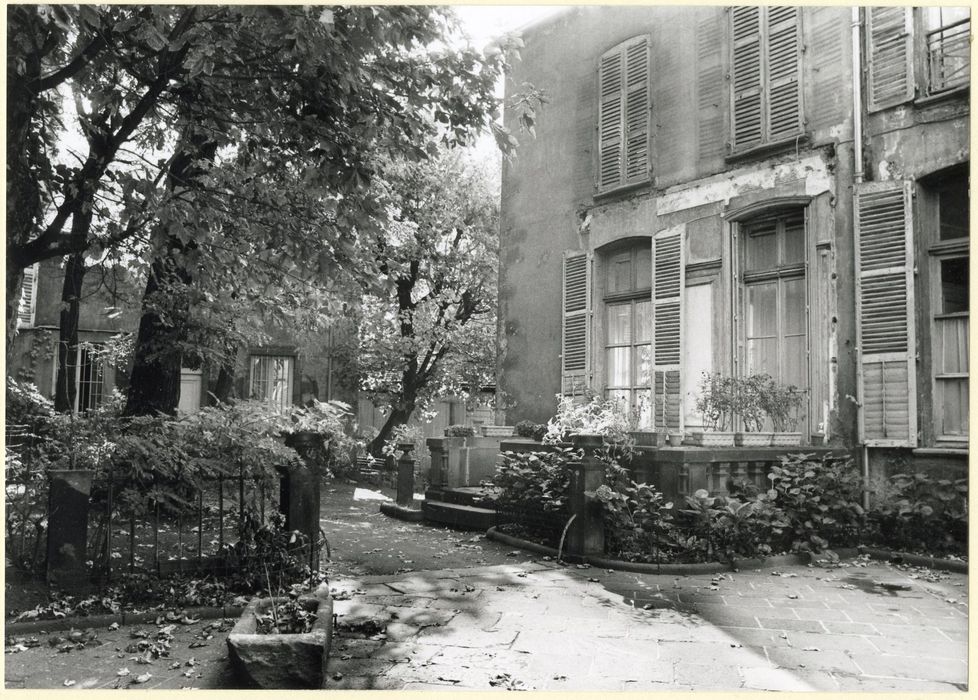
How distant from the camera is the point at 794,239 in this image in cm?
845

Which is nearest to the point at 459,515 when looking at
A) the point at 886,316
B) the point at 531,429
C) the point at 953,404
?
the point at 531,429

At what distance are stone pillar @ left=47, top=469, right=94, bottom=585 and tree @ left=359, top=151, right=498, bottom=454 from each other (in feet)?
35.1

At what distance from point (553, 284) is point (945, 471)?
5.68 meters

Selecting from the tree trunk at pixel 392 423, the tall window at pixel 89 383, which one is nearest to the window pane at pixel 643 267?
the tree trunk at pixel 392 423

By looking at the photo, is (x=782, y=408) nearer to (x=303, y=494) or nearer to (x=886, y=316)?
(x=886, y=316)

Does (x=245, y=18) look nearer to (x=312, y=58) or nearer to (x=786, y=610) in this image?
(x=312, y=58)

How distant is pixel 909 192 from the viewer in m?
7.36

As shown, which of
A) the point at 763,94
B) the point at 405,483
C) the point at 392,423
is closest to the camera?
the point at 763,94

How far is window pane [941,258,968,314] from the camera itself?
23.4 ft

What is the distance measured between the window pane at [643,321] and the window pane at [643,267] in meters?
0.25

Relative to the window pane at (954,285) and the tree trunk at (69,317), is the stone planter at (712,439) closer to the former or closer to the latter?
the window pane at (954,285)

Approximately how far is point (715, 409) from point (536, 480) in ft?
6.83

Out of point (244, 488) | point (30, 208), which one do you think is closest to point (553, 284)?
point (244, 488)

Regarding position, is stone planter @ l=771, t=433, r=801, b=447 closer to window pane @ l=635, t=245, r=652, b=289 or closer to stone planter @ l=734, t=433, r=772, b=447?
stone planter @ l=734, t=433, r=772, b=447
